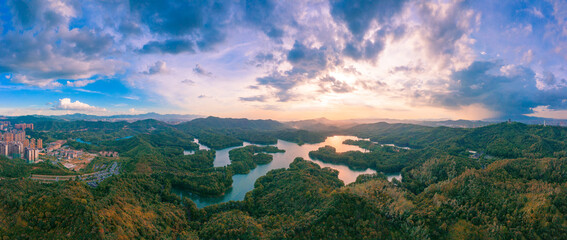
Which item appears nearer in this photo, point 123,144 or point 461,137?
point 461,137

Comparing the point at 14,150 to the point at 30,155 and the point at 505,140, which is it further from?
the point at 505,140

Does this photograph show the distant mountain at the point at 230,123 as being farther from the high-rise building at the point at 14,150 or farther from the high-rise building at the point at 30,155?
the high-rise building at the point at 30,155

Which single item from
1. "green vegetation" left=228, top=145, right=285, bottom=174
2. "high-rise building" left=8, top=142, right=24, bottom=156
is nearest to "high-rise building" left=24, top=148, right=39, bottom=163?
"high-rise building" left=8, top=142, right=24, bottom=156

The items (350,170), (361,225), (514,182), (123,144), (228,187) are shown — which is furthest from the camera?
(123,144)

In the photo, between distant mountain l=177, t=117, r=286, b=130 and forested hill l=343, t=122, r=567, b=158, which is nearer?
forested hill l=343, t=122, r=567, b=158

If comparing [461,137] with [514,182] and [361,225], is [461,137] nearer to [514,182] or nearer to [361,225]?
[514,182]

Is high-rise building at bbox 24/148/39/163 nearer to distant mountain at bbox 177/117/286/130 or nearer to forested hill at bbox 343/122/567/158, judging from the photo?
forested hill at bbox 343/122/567/158

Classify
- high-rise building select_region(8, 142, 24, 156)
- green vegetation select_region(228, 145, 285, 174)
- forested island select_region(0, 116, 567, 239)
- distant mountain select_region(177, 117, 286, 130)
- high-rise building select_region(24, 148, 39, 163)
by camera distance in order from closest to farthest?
forested island select_region(0, 116, 567, 239) < high-rise building select_region(24, 148, 39, 163) < high-rise building select_region(8, 142, 24, 156) < green vegetation select_region(228, 145, 285, 174) < distant mountain select_region(177, 117, 286, 130)

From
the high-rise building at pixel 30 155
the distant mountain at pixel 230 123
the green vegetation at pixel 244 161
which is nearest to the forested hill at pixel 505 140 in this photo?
the green vegetation at pixel 244 161

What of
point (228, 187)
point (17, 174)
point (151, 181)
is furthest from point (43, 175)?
Answer: point (228, 187)

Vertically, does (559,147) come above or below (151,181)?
above

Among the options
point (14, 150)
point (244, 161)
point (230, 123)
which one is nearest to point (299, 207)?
point (244, 161)
